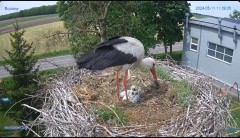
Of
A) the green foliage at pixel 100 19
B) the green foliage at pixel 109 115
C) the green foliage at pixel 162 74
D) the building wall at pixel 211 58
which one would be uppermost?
the green foliage at pixel 100 19

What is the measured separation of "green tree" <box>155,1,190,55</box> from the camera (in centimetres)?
736

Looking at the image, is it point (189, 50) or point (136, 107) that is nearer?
point (136, 107)

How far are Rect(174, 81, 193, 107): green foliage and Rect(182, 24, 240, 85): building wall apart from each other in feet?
10.4

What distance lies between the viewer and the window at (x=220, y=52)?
375 inches

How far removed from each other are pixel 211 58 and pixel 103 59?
18.8ft

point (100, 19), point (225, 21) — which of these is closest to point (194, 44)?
point (225, 21)

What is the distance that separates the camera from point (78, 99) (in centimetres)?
509

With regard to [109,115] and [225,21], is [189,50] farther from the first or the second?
[109,115]

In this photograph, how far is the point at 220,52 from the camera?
980 centimetres

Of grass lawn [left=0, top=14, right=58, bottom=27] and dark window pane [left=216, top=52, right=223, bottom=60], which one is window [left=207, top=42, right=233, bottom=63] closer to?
dark window pane [left=216, top=52, right=223, bottom=60]

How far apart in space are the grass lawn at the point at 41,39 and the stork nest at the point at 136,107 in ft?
1.62

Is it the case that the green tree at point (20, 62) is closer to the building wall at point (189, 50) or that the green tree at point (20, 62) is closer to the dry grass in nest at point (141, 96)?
the dry grass in nest at point (141, 96)

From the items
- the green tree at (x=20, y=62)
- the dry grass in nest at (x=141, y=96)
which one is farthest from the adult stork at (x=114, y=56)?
the green tree at (x=20, y=62)

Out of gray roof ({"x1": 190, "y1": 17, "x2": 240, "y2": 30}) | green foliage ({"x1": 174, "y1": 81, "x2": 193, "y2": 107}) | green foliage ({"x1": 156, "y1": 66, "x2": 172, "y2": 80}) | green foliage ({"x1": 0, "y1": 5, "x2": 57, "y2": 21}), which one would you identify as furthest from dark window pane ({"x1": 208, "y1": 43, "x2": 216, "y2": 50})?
green foliage ({"x1": 0, "y1": 5, "x2": 57, "y2": 21})
